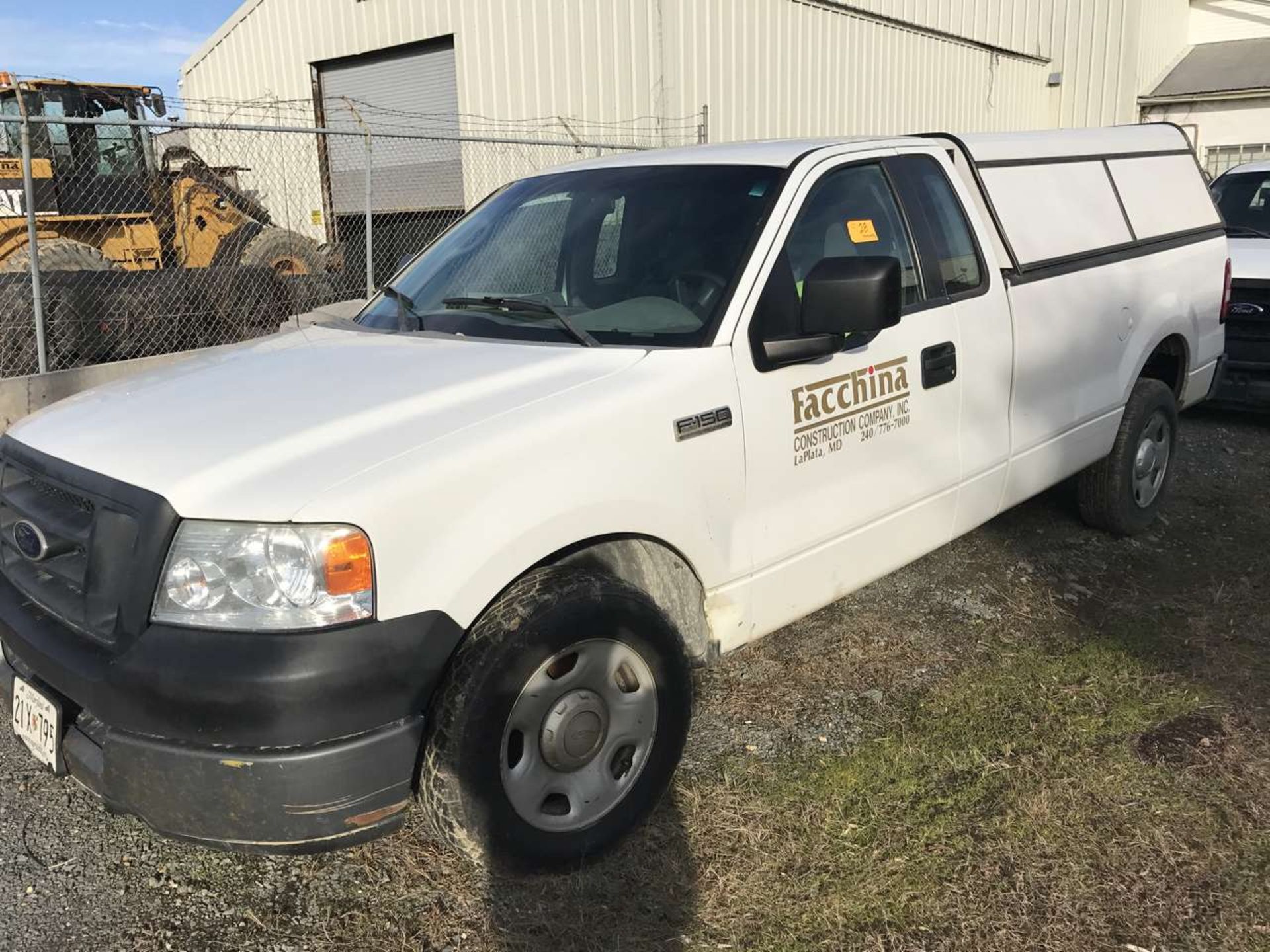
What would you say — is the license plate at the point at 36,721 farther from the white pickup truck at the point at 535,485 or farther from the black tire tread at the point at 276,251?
the black tire tread at the point at 276,251

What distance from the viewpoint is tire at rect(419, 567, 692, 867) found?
8.03 ft

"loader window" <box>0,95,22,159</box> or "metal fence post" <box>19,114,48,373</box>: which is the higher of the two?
"loader window" <box>0,95,22,159</box>

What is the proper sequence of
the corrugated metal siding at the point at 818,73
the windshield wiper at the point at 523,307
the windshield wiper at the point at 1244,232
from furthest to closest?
the corrugated metal siding at the point at 818,73 < the windshield wiper at the point at 1244,232 < the windshield wiper at the point at 523,307

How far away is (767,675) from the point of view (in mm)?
4004

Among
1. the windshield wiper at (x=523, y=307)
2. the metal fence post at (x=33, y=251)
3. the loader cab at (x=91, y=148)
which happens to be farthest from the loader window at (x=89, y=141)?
the windshield wiper at (x=523, y=307)

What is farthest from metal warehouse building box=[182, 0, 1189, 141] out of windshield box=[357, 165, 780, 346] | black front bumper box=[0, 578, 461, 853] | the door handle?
black front bumper box=[0, 578, 461, 853]

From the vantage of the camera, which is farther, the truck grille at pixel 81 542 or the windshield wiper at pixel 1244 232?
the windshield wiper at pixel 1244 232

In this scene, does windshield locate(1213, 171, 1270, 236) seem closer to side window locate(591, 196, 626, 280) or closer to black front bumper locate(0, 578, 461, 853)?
side window locate(591, 196, 626, 280)

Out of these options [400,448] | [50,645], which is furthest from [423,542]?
[50,645]

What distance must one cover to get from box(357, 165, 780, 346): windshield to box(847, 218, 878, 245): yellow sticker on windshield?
A: 38 centimetres

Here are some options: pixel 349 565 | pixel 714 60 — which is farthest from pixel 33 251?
pixel 714 60

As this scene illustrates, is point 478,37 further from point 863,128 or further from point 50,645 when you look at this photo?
point 50,645

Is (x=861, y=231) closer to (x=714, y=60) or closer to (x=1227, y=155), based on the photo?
(x=714, y=60)

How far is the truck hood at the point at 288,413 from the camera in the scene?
2.35 meters
